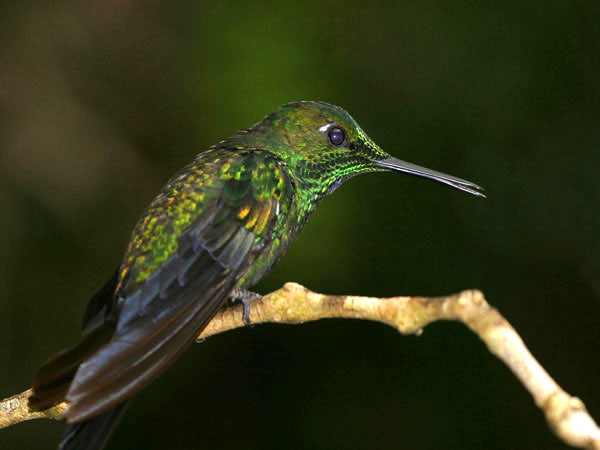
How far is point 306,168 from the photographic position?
118 inches

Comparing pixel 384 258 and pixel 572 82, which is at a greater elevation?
pixel 572 82

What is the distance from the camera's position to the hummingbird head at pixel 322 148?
300 cm

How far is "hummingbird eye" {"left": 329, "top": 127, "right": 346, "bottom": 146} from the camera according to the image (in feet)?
9.90

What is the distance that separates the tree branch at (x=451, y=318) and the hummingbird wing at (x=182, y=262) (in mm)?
228

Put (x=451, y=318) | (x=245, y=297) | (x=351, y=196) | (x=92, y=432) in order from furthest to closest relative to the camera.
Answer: (x=351, y=196)
(x=245, y=297)
(x=92, y=432)
(x=451, y=318)

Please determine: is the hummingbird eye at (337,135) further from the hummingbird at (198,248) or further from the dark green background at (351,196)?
the dark green background at (351,196)

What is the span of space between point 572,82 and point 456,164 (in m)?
0.87

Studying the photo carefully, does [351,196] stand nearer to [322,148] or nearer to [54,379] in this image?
[322,148]

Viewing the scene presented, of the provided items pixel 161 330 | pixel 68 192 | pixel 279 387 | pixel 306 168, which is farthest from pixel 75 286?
pixel 161 330

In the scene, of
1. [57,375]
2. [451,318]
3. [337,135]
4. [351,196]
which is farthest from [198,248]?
[351,196]

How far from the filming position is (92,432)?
2.12 m

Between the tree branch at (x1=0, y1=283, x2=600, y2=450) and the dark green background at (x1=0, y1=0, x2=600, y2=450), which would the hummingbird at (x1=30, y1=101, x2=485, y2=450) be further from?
the dark green background at (x1=0, y1=0, x2=600, y2=450)

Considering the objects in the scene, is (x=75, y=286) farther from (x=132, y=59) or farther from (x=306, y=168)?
(x=306, y=168)

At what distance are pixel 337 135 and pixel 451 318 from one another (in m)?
1.50
